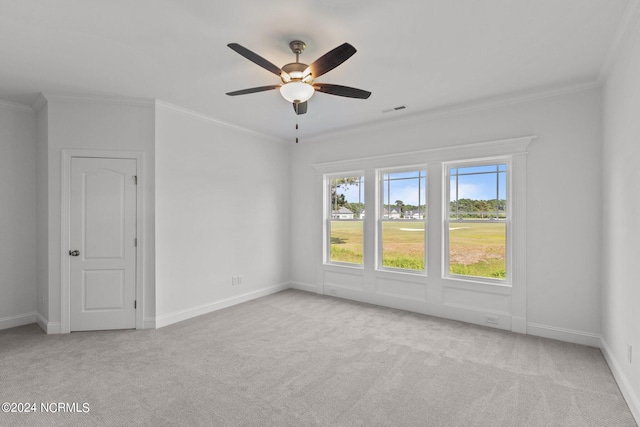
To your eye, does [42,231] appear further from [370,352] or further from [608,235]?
[608,235]

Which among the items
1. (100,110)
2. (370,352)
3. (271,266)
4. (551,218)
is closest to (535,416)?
(370,352)

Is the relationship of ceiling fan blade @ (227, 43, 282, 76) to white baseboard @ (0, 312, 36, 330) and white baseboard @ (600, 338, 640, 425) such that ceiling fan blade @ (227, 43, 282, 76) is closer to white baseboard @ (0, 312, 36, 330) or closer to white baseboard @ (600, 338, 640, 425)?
white baseboard @ (600, 338, 640, 425)

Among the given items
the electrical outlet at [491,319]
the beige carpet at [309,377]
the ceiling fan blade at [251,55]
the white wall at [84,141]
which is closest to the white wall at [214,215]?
the white wall at [84,141]

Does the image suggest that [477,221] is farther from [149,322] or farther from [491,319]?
[149,322]

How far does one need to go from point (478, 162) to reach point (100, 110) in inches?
192

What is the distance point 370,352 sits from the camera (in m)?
3.23

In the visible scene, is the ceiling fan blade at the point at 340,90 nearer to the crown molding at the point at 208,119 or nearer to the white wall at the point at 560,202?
the white wall at the point at 560,202

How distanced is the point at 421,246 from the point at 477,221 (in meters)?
0.86

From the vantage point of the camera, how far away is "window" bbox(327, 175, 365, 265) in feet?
17.6

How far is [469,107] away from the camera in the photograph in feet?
13.4

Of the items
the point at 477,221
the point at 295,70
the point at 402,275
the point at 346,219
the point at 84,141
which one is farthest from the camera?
the point at 346,219

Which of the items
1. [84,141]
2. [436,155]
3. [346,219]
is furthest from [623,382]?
[84,141]

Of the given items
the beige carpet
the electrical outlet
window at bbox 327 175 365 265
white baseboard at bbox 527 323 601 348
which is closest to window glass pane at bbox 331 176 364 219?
window at bbox 327 175 365 265

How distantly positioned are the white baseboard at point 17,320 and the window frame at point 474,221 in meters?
5.62
